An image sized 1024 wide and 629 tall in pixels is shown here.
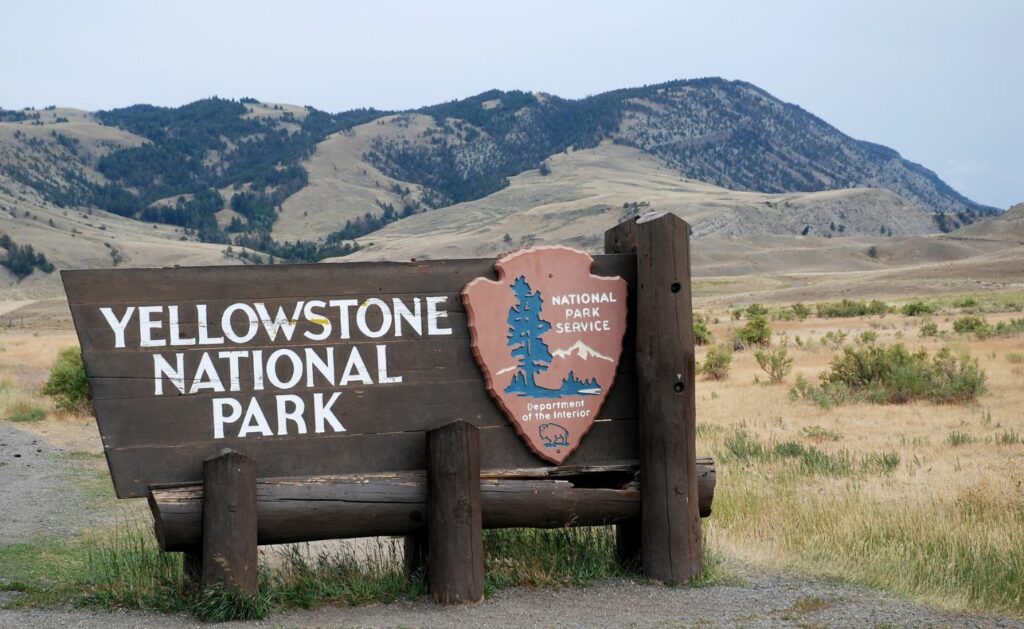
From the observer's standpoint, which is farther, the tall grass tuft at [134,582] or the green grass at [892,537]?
the green grass at [892,537]

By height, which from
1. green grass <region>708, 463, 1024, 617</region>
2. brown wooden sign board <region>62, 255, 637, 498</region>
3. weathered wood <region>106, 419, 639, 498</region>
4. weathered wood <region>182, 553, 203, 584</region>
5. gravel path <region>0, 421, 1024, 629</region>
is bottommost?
green grass <region>708, 463, 1024, 617</region>

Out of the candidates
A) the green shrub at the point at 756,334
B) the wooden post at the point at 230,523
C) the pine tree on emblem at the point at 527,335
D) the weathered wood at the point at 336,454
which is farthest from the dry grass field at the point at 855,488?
the green shrub at the point at 756,334

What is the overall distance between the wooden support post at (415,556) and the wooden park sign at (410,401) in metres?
0.01

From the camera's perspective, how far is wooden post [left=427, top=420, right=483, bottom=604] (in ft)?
16.9

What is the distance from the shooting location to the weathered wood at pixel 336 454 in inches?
197

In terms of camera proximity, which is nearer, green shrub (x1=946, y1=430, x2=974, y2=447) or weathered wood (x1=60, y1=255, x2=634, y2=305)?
weathered wood (x1=60, y1=255, x2=634, y2=305)

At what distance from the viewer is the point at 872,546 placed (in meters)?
6.61

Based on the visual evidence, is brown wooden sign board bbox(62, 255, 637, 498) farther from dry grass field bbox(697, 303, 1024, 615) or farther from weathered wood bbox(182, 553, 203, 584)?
dry grass field bbox(697, 303, 1024, 615)

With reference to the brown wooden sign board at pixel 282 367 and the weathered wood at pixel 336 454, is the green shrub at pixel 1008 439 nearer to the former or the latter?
the weathered wood at pixel 336 454

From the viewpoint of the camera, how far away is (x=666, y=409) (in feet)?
18.0

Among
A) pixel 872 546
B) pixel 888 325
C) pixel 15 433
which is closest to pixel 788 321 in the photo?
pixel 888 325

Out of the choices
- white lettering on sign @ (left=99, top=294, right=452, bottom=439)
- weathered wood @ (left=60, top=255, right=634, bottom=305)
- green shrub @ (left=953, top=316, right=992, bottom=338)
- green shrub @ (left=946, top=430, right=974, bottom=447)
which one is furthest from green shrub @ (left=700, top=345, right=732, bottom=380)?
white lettering on sign @ (left=99, top=294, right=452, bottom=439)

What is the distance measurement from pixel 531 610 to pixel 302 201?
7520 inches

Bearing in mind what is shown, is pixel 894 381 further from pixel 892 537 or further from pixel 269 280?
pixel 269 280
